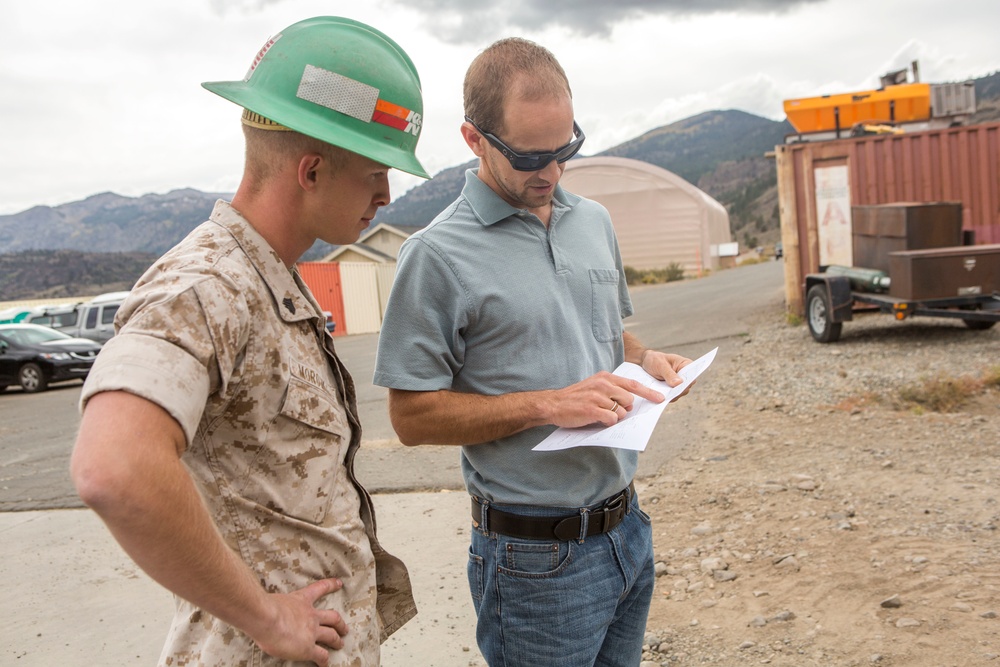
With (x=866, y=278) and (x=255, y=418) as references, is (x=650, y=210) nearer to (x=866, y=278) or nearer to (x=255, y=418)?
(x=866, y=278)

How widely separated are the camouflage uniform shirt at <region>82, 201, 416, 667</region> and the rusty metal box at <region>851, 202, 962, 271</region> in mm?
10183

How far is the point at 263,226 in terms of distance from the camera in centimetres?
144

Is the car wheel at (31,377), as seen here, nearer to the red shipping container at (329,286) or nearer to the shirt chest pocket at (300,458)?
the red shipping container at (329,286)

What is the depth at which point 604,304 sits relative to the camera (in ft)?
7.04

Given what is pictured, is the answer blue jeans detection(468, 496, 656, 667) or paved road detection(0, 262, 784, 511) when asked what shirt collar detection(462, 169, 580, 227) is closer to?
blue jeans detection(468, 496, 656, 667)

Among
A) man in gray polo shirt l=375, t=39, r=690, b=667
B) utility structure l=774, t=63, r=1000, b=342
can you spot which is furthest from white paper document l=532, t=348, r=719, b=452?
utility structure l=774, t=63, r=1000, b=342

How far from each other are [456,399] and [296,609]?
0.67m

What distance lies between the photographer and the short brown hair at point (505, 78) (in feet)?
6.27

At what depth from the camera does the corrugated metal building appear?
40.0 feet

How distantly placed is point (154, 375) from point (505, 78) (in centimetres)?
116

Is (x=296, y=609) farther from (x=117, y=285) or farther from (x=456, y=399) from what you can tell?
(x=117, y=285)

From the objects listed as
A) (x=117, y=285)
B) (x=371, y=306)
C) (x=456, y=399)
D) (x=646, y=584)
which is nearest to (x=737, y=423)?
(x=646, y=584)

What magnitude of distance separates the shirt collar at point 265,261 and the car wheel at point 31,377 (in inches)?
653

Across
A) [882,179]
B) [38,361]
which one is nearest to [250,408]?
[882,179]
